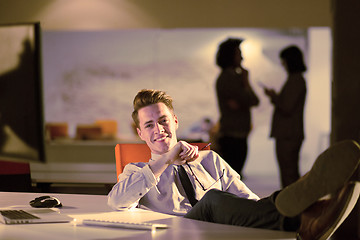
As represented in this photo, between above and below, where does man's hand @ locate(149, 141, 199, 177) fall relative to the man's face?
below

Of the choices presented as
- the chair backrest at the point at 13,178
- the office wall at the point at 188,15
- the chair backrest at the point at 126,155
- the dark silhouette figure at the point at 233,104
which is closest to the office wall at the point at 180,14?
the office wall at the point at 188,15

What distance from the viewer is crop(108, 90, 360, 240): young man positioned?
1322 mm

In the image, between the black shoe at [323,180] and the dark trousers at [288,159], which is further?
the dark trousers at [288,159]

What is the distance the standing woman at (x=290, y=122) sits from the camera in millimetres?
6184

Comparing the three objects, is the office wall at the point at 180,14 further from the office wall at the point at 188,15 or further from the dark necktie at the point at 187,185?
the dark necktie at the point at 187,185

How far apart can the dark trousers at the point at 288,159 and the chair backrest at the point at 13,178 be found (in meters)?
3.66

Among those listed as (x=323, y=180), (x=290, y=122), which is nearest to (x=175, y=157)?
(x=323, y=180)

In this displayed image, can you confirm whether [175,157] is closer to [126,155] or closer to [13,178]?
[126,155]

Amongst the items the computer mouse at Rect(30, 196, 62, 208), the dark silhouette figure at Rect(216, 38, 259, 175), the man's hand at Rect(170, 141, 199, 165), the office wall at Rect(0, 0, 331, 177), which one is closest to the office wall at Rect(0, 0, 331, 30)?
the office wall at Rect(0, 0, 331, 177)

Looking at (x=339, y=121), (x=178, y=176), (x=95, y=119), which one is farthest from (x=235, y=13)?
(x=178, y=176)

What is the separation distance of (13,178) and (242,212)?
2055mm

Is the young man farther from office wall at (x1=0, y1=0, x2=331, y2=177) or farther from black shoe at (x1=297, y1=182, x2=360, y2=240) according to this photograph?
office wall at (x1=0, y1=0, x2=331, y2=177)

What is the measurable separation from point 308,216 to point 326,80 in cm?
532

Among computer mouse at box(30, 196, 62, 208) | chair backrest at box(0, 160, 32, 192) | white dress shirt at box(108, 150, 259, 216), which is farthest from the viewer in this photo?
chair backrest at box(0, 160, 32, 192)
